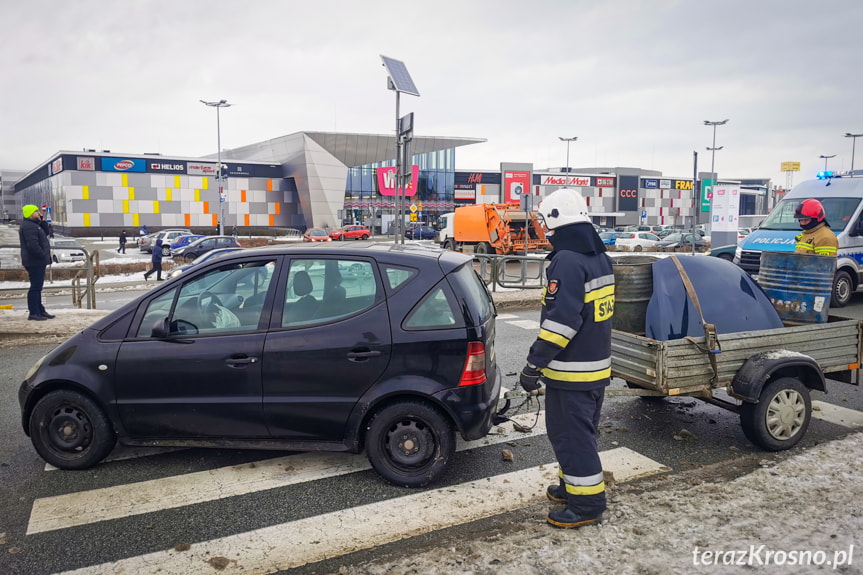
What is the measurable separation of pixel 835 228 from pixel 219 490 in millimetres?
12935

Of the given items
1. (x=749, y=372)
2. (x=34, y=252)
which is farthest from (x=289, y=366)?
(x=34, y=252)

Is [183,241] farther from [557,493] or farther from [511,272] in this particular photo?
[557,493]

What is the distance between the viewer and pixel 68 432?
4.36 metres

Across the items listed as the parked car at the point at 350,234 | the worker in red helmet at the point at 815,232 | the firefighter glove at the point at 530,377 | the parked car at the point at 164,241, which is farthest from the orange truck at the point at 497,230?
the firefighter glove at the point at 530,377

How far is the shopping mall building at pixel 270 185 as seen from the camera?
174 ft

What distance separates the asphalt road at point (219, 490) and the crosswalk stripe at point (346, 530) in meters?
0.02

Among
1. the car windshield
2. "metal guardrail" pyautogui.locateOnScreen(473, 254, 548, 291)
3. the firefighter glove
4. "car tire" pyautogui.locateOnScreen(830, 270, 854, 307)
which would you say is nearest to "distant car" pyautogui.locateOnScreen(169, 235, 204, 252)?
"metal guardrail" pyautogui.locateOnScreen(473, 254, 548, 291)

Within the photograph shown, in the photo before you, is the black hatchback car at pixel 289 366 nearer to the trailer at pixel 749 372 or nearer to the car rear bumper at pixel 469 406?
the car rear bumper at pixel 469 406

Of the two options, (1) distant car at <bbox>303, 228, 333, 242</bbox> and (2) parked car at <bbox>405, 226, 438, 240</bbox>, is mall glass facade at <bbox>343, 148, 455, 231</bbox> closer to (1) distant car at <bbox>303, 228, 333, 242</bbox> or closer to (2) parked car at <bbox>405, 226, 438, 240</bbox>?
(2) parked car at <bbox>405, 226, 438, 240</bbox>

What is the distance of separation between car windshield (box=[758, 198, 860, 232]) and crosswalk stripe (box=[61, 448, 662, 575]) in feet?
35.6

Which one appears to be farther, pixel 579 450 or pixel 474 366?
pixel 474 366

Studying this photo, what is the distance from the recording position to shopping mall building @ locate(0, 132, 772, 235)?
53.0 meters

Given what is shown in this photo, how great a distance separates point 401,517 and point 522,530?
76cm

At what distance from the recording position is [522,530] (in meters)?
3.49
